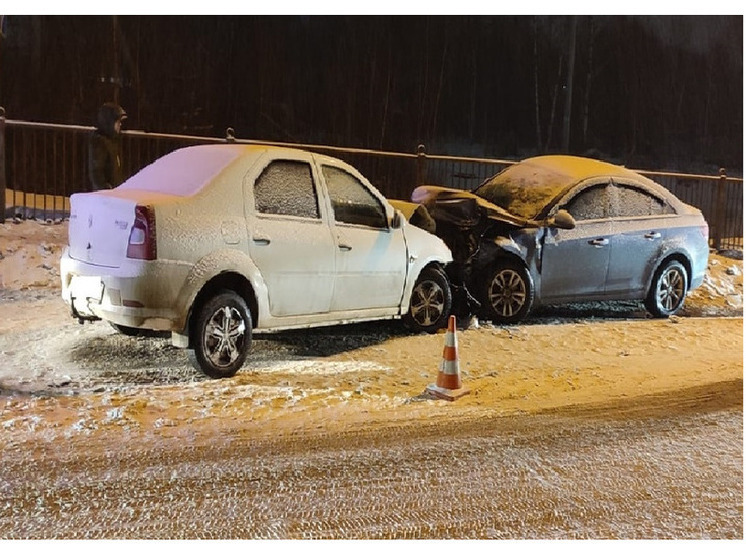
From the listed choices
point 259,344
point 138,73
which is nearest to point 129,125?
point 138,73

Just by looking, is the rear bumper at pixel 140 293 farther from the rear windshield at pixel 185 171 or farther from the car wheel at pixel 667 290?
the car wheel at pixel 667 290

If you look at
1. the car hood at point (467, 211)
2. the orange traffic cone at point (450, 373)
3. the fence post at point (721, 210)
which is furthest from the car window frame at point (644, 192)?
the orange traffic cone at point (450, 373)

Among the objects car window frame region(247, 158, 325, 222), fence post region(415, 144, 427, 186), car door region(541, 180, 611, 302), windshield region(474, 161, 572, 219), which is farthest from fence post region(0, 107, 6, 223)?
car door region(541, 180, 611, 302)

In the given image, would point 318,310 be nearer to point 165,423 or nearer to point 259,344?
point 259,344

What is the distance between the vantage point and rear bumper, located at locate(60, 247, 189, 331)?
4.27 metres

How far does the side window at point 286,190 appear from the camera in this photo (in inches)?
190

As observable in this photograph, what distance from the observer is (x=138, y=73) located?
7355 millimetres

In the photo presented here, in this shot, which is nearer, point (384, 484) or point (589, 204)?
point (384, 484)

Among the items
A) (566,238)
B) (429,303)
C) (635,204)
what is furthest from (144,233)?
(635,204)

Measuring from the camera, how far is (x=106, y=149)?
20.8 ft

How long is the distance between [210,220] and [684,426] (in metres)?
3.34

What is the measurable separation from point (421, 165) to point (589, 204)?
2.35m

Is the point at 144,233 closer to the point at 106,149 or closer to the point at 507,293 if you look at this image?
the point at 106,149

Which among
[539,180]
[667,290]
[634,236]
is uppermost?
[539,180]
